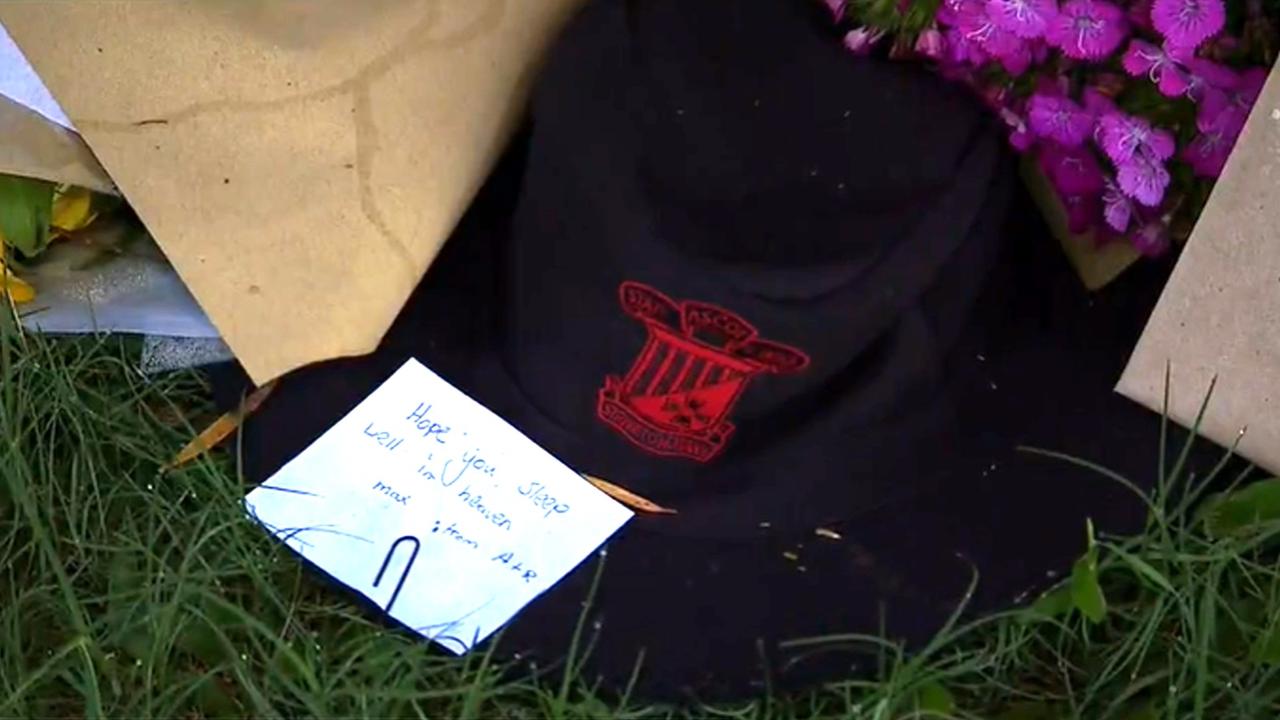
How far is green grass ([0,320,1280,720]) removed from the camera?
0.97m

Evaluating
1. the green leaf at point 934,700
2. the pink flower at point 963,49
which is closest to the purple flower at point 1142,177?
the pink flower at point 963,49

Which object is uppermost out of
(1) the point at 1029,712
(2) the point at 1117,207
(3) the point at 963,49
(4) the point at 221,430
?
(3) the point at 963,49

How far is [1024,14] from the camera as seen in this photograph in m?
0.96

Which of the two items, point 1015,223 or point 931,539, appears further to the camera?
point 1015,223

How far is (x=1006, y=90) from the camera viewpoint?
102 cm

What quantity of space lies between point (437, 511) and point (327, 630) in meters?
0.09

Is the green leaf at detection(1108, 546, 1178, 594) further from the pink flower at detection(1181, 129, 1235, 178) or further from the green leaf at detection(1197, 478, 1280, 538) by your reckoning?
the pink flower at detection(1181, 129, 1235, 178)

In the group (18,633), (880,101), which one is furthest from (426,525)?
(880,101)

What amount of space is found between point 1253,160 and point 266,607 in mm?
612

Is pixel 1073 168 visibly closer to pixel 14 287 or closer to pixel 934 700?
pixel 934 700

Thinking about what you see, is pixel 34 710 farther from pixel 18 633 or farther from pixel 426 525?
pixel 426 525

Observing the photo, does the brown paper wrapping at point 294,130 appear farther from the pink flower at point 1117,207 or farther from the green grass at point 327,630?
the pink flower at point 1117,207

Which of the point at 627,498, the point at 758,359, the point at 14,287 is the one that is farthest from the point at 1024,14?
the point at 14,287

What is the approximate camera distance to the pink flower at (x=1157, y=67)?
3.17 feet
